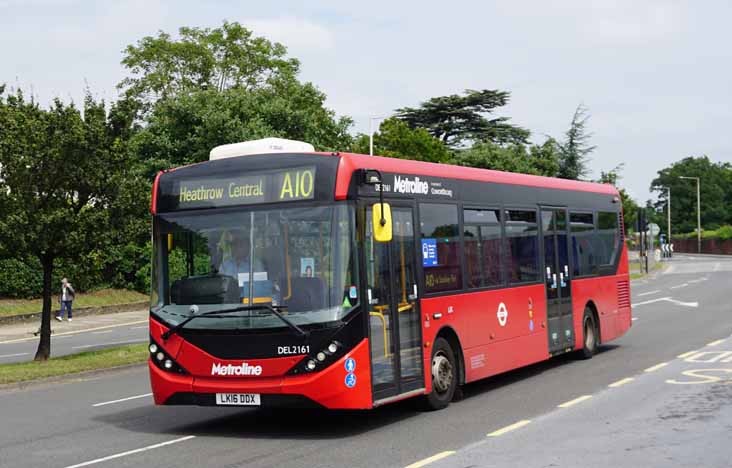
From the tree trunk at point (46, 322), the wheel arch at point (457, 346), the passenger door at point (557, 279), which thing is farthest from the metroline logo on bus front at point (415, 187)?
the tree trunk at point (46, 322)

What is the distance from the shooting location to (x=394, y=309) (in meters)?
12.1

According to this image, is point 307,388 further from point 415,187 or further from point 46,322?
point 46,322

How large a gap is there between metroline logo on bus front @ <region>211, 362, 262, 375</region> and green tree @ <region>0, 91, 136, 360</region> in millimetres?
11589

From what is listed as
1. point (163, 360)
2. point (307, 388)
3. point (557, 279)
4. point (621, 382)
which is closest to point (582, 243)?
point (557, 279)

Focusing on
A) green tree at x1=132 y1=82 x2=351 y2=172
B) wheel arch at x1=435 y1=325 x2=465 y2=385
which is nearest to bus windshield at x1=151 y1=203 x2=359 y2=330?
wheel arch at x1=435 y1=325 x2=465 y2=385

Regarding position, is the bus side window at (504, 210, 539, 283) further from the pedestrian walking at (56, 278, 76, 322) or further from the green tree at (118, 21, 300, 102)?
the green tree at (118, 21, 300, 102)

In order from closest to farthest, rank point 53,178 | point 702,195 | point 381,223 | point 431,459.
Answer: point 431,459 < point 381,223 < point 53,178 < point 702,195

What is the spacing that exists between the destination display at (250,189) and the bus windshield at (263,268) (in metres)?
0.13

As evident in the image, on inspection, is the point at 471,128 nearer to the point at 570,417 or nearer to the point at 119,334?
the point at 119,334

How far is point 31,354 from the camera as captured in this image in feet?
85.9

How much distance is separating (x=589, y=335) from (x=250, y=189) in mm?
9499

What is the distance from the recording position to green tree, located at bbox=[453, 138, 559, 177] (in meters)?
57.6

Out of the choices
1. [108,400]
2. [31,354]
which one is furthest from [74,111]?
[108,400]

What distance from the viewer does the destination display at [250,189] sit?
458 inches
